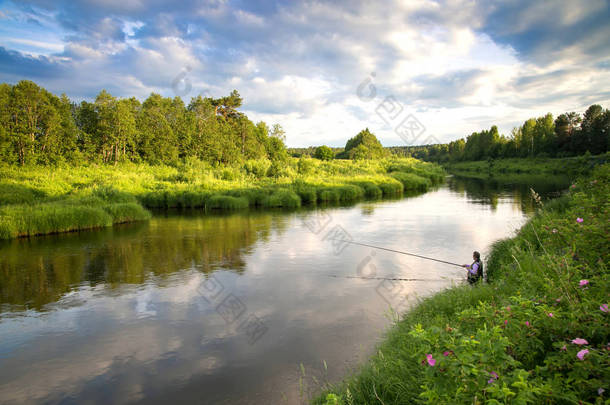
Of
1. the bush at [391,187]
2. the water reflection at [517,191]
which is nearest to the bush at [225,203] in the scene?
the bush at [391,187]

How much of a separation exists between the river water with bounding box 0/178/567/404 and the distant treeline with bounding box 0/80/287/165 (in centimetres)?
1663

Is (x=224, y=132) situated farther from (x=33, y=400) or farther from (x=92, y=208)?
(x=33, y=400)

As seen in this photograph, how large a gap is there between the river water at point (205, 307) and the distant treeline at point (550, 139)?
161 feet

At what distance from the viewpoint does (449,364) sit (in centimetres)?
246

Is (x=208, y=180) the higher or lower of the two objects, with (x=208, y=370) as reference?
higher

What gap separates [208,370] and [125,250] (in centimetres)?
1082

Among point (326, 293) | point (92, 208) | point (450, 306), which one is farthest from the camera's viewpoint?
point (92, 208)

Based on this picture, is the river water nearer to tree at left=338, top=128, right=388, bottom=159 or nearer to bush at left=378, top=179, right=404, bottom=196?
bush at left=378, top=179, right=404, bottom=196

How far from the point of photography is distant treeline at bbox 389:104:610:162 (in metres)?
53.1

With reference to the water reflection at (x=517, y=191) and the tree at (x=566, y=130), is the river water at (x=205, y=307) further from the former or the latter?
the tree at (x=566, y=130)

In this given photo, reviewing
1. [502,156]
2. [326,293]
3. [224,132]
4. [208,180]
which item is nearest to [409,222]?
[326,293]

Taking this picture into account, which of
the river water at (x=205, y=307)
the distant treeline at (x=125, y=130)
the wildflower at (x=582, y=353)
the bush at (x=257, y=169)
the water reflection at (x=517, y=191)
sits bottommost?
the river water at (x=205, y=307)

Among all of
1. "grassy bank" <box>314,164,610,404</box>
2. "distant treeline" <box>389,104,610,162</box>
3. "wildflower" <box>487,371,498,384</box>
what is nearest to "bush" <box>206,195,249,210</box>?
"grassy bank" <box>314,164,610,404</box>

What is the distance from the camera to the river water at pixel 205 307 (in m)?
6.12
